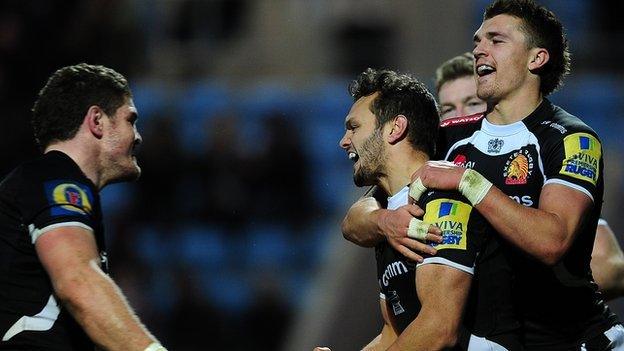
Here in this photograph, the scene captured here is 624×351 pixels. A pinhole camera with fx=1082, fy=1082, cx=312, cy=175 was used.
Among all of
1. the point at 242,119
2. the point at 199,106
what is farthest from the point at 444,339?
the point at 199,106

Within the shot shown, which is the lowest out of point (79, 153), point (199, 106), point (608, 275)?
point (199, 106)

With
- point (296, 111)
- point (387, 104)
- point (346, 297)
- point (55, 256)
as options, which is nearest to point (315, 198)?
point (296, 111)

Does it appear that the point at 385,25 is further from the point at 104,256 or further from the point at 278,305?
the point at 104,256

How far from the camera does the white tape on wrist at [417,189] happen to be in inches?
176

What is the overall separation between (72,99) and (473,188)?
184cm

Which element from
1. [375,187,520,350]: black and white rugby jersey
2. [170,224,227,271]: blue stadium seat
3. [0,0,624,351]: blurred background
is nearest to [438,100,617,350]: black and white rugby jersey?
[375,187,520,350]: black and white rugby jersey

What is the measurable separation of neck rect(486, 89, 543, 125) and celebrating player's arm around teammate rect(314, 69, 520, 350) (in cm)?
30

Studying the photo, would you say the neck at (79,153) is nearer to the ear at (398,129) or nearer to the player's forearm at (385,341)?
the ear at (398,129)

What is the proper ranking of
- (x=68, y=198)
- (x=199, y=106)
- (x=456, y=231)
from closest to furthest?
1. (x=456, y=231)
2. (x=68, y=198)
3. (x=199, y=106)

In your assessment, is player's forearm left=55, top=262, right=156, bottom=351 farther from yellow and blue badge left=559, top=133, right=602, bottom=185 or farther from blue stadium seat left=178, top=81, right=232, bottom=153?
blue stadium seat left=178, top=81, right=232, bottom=153

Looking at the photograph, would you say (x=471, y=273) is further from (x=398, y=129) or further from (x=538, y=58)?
(x=538, y=58)

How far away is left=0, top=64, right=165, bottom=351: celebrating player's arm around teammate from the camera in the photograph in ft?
14.0

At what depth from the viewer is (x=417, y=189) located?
14.7 ft

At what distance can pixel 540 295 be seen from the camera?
187 inches
